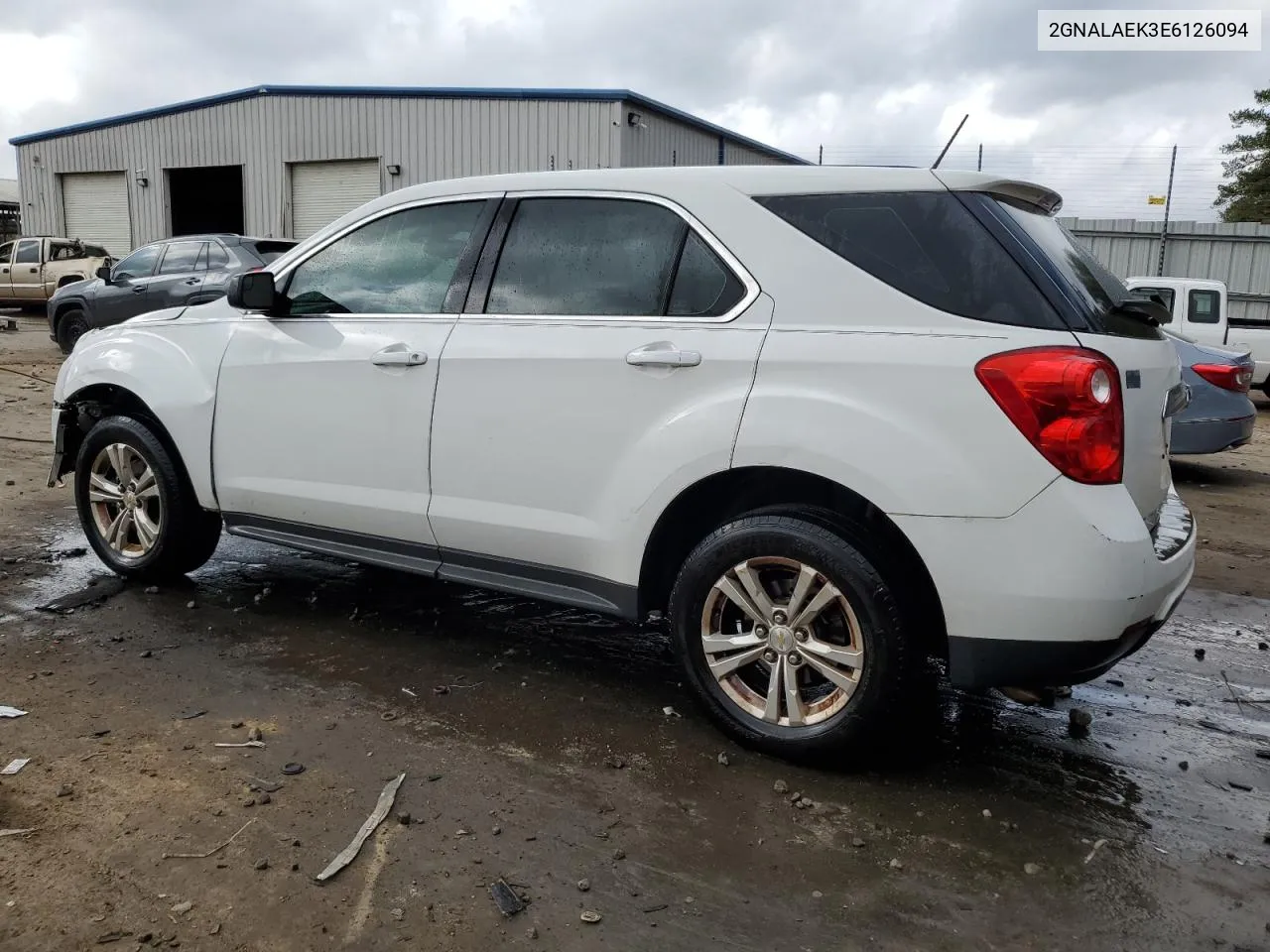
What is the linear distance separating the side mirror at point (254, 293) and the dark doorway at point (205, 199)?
22103 mm

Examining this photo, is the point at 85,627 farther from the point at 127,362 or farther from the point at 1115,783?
the point at 1115,783

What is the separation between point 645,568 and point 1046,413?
1347 mm

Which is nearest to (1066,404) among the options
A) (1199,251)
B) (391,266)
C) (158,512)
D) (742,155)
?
(391,266)

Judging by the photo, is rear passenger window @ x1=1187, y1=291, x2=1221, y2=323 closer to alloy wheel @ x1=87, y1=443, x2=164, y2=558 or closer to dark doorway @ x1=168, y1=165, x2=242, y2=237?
alloy wheel @ x1=87, y1=443, x2=164, y2=558

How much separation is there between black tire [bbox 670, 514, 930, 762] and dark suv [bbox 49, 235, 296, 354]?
40.2 ft

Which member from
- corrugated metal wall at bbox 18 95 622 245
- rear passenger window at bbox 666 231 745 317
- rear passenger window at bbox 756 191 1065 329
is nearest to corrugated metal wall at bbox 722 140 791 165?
corrugated metal wall at bbox 18 95 622 245

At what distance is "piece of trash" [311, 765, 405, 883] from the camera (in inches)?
105

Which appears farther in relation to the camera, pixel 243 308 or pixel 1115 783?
pixel 243 308

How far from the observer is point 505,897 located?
2566 millimetres

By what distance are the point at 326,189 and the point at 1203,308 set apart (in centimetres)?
1705

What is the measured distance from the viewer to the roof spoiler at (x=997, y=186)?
319 cm

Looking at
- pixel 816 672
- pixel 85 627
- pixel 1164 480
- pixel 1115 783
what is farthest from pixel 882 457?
pixel 85 627

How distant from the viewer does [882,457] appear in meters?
2.99

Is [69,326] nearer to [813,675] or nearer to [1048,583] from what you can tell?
[813,675]
